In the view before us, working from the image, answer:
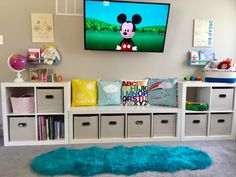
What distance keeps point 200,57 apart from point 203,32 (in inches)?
13.0

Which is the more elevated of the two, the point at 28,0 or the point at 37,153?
the point at 28,0

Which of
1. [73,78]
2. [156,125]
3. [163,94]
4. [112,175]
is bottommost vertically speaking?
[112,175]

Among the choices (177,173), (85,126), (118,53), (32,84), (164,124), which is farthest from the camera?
(118,53)

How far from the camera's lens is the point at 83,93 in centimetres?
262

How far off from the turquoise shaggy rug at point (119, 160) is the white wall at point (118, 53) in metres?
1.03

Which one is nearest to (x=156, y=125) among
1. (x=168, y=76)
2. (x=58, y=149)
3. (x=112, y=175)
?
(x=168, y=76)

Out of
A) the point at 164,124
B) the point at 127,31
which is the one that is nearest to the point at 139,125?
the point at 164,124

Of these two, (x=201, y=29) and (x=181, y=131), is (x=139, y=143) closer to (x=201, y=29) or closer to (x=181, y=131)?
(x=181, y=131)

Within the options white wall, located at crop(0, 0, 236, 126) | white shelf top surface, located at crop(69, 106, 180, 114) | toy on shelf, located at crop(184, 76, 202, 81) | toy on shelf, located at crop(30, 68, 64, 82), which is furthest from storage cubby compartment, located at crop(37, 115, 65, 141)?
toy on shelf, located at crop(184, 76, 202, 81)

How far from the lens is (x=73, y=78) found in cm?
280

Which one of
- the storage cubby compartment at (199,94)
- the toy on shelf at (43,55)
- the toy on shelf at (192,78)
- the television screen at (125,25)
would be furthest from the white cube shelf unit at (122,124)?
the television screen at (125,25)

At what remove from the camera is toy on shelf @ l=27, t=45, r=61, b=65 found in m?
2.64

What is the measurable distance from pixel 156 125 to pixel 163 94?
40 cm

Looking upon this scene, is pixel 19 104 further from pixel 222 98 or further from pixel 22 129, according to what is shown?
pixel 222 98
